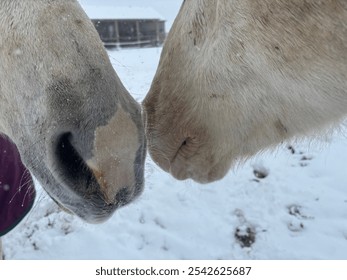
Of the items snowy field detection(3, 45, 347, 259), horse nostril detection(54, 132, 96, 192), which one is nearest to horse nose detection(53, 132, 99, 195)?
horse nostril detection(54, 132, 96, 192)

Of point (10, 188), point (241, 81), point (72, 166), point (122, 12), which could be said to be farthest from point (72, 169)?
point (122, 12)

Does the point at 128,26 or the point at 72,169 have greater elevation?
the point at 72,169

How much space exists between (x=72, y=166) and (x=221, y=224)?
2.70m

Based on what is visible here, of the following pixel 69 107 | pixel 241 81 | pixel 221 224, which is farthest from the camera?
pixel 221 224

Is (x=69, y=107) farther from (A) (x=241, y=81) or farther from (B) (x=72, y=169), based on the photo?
(A) (x=241, y=81)

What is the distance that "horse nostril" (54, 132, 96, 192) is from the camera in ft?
4.66

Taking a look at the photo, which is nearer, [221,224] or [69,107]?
[69,107]

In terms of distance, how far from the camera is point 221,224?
389 centimetres

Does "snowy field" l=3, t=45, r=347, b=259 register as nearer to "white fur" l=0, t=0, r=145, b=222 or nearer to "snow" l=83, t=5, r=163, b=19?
"white fur" l=0, t=0, r=145, b=222

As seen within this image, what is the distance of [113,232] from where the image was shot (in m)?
3.94

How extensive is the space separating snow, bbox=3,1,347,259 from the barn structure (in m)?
23.2

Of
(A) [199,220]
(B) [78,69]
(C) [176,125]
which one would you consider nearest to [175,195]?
(A) [199,220]

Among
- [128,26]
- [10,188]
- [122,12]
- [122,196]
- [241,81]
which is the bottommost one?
[128,26]

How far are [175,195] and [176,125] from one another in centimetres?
246
